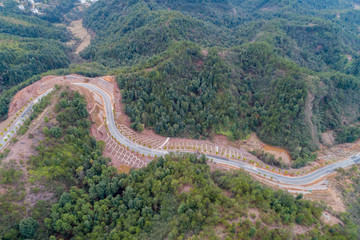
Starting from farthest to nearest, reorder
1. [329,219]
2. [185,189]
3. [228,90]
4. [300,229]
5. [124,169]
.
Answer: [228,90], [124,169], [329,219], [185,189], [300,229]

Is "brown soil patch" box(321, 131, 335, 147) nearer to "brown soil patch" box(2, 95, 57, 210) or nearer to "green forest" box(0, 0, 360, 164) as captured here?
"green forest" box(0, 0, 360, 164)

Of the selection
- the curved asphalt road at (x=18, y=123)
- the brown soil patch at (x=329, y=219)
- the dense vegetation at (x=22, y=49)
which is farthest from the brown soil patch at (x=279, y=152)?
the dense vegetation at (x=22, y=49)

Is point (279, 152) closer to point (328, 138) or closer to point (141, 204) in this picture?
point (328, 138)

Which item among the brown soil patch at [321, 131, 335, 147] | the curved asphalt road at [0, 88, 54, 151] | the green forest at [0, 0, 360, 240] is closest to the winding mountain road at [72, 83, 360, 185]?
the green forest at [0, 0, 360, 240]

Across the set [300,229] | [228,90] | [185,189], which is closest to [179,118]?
[228,90]

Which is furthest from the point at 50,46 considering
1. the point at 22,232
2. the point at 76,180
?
the point at 22,232

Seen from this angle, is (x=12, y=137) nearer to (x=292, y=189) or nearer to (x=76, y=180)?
(x=76, y=180)

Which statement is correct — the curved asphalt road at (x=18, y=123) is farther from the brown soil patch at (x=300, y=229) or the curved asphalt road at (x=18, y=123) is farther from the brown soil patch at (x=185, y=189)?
the brown soil patch at (x=300, y=229)

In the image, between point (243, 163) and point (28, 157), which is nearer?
point (28, 157)
